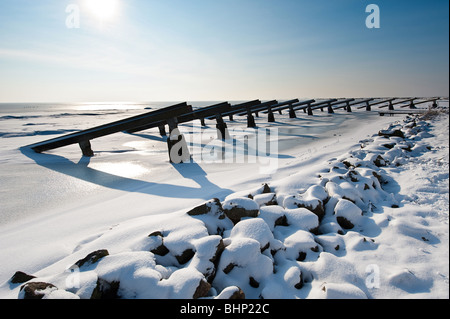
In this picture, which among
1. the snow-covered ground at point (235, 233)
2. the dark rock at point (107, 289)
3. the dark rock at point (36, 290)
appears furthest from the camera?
the snow-covered ground at point (235, 233)

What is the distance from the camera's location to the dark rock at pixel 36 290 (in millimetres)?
1547

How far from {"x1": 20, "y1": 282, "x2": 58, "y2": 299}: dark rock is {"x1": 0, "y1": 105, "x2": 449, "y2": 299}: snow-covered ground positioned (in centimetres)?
1

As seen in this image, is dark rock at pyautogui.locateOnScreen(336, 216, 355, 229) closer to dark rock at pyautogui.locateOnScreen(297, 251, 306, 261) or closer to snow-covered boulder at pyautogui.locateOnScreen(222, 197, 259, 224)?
dark rock at pyautogui.locateOnScreen(297, 251, 306, 261)

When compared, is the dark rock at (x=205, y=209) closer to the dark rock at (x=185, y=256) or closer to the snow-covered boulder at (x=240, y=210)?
the snow-covered boulder at (x=240, y=210)

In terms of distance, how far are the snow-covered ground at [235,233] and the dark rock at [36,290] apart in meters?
0.01

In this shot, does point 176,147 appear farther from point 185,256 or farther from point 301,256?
point 301,256

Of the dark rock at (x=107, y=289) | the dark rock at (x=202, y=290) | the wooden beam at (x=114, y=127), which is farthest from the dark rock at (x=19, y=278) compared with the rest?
the wooden beam at (x=114, y=127)

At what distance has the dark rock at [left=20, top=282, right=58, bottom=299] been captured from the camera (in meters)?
1.55

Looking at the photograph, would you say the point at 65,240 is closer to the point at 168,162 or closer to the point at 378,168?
the point at 168,162

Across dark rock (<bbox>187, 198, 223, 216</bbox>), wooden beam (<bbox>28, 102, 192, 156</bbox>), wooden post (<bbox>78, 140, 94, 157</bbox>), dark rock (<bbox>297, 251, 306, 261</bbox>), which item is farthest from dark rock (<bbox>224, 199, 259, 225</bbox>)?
wooden post (<bbox>78, 140, 94, 157</bbox>)

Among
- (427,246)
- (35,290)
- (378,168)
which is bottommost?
(427,246)

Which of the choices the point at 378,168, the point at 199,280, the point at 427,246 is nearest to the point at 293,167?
the point at 378,168

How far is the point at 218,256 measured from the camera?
206cm
